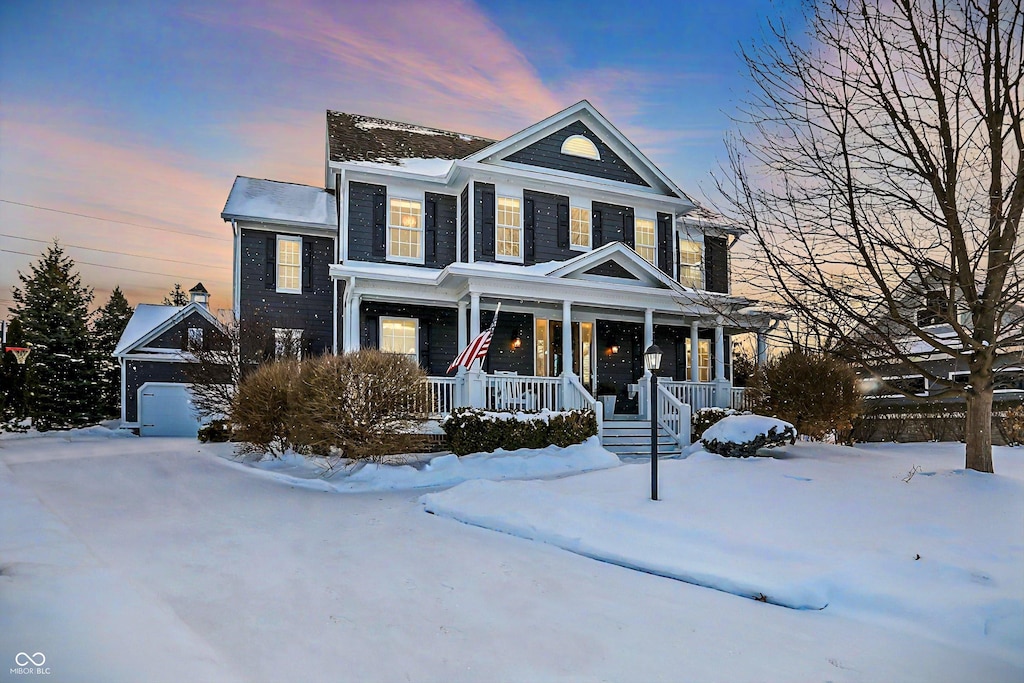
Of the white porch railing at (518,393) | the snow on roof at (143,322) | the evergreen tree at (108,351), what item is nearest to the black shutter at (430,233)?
the white porch railing at (518,393)

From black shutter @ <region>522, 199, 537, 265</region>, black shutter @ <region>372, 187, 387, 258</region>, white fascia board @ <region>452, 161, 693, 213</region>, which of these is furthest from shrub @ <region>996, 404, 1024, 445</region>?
black shutter @ <region>372, 187, 387, 258</region>

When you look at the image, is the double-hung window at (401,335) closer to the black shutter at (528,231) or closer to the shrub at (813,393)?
the black shutter at (528,231)

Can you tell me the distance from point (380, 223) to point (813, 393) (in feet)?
33.4

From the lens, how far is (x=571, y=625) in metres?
3.99

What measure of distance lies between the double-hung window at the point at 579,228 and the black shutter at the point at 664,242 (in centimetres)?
217

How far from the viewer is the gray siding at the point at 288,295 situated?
17578mm

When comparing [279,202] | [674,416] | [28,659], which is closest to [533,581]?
[28,659]

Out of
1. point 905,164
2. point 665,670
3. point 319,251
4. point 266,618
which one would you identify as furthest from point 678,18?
point 319,251

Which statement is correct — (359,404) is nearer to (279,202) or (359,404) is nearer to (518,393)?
(518,393)

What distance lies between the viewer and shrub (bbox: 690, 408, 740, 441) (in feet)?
41.7

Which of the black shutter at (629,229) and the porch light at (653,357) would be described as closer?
the porch light at (653,357)

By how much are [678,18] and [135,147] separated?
672cm

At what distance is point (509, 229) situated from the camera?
14945mm

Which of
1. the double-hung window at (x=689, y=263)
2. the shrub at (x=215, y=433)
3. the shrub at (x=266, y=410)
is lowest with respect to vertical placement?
the shrub at (x=215, y=433)
